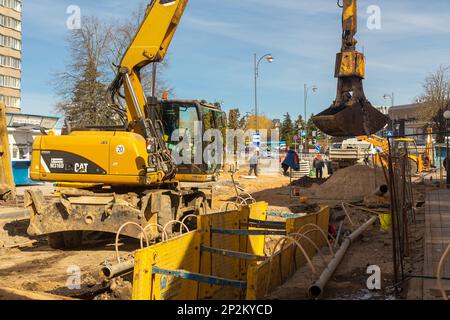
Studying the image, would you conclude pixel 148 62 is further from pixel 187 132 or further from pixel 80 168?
pixel 80 168

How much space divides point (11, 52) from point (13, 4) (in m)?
6.97

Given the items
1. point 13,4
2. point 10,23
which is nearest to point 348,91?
point 10,23

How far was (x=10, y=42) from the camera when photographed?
7312 centimetres

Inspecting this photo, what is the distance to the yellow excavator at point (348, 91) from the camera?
1102 centimetres

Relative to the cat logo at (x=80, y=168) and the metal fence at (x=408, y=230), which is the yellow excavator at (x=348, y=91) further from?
the cat logo at (x=80, y=168)

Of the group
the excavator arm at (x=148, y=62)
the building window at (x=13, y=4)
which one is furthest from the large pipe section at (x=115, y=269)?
the building window at (x=13, y=4)

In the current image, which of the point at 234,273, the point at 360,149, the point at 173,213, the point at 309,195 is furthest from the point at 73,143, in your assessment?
the point at 360,149

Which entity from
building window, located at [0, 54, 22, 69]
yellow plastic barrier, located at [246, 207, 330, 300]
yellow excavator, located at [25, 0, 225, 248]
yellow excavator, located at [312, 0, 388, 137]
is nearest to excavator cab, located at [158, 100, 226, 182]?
yellow excavator, located at [25, 0, 225, 248]

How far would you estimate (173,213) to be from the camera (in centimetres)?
1065

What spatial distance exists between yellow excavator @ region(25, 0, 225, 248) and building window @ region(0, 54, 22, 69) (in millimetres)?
68343

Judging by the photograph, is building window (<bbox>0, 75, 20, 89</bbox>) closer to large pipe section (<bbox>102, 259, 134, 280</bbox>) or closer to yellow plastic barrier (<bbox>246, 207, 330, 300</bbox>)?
yellow plastic barrier (<bbox>246, 207, 330, 300</bbox>)

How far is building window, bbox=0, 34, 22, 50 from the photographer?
71.3 metres
